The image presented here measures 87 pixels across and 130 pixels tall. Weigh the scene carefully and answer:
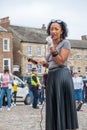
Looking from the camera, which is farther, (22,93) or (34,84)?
(22,93)

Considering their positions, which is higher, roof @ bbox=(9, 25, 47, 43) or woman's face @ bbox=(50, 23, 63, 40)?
roof @ bbox=(9, 25, 47, 43)

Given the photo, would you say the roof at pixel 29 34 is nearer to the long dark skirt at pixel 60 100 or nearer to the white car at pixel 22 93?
the white car at pixel 22 93

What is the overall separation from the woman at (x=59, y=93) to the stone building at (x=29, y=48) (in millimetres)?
51807

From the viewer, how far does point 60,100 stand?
5246 millimetres

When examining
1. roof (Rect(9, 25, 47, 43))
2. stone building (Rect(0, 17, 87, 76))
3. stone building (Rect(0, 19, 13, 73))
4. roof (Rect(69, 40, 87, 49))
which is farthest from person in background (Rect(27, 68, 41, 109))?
roof (Rect(69, 40, 87, 49))

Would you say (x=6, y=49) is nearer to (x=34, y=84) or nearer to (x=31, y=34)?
(x=31, y=34)

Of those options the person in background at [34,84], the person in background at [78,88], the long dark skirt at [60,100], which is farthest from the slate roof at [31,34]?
the long dark skirt at [60,100]

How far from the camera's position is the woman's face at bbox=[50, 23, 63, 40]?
17.4ft

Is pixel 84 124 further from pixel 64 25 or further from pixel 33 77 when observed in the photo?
pixel 33 77

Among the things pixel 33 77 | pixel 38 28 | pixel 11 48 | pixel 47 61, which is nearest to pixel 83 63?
pixel 38 28

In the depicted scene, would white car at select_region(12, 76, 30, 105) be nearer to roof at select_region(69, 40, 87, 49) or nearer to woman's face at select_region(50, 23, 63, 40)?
woman's face at select_region(50, 23, 63, 40)

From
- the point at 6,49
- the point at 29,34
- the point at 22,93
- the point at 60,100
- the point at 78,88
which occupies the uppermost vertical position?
the point at 29,34

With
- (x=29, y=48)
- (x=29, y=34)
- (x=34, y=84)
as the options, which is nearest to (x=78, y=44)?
(x=29, y=34)

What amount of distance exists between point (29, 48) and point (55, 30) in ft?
194
